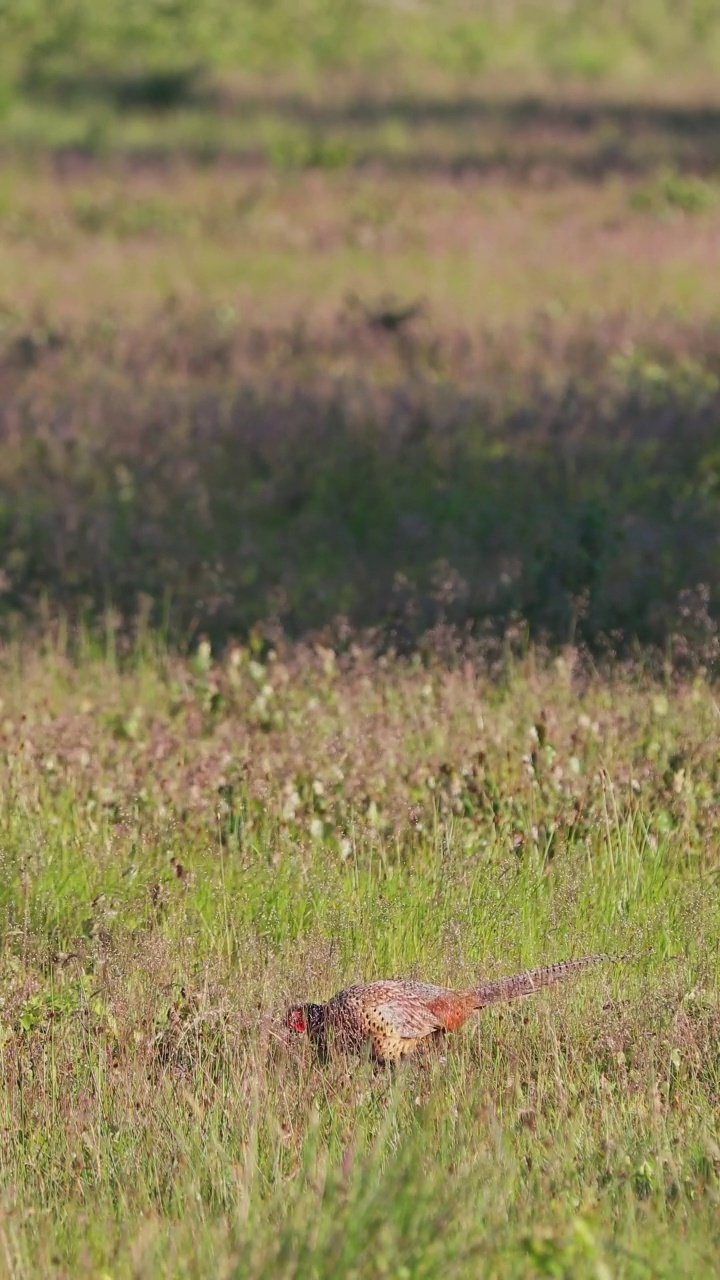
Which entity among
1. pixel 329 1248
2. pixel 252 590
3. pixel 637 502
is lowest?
pixel 329 1248

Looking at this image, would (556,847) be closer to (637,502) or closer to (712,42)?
(637,502)

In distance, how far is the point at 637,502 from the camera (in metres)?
8.88

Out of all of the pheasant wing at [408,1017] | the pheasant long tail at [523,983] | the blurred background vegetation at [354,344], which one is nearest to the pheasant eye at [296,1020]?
the pheasant wing at [408,1017]

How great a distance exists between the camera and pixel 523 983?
163 inches

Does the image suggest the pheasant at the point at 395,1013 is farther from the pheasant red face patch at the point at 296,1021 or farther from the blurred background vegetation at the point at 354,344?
the blurred background vegetation at the point at 354,344

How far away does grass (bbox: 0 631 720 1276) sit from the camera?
3135mm

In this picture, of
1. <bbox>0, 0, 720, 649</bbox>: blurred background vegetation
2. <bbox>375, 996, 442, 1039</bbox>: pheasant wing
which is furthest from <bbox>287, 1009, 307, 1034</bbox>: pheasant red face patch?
<bbox>0, 0, 720, 649</bbox>: blurred background vegetation

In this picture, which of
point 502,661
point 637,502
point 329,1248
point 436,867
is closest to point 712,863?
point 436,867

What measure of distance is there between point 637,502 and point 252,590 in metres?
2.12

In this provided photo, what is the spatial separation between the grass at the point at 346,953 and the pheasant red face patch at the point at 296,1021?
38mm

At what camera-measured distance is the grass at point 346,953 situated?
123 inches

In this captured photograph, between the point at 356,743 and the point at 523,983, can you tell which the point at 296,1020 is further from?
the point at 356,743

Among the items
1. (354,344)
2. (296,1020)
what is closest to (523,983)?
(296,1020)

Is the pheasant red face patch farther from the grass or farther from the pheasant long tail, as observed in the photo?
the pheasant long tail
